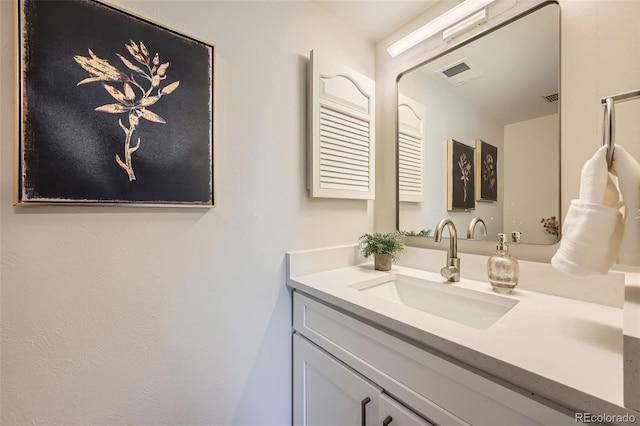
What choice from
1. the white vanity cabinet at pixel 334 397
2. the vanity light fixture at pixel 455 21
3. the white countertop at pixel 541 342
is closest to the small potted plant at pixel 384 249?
the white countertop at pixel 541 342

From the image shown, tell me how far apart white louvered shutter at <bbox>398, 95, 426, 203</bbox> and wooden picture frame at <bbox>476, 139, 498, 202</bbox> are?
10.5 inches

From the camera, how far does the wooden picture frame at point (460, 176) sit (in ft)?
3.69

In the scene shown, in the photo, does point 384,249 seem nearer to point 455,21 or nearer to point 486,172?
point 486,172

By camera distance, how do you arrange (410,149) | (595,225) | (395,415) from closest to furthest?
(595,225), (395,415), (410,149)

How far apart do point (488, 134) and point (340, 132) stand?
2.04 ft

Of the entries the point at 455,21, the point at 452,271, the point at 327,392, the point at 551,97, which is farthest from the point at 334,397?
the point at 455,21

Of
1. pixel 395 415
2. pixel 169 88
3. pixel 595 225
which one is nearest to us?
pixel 595 225

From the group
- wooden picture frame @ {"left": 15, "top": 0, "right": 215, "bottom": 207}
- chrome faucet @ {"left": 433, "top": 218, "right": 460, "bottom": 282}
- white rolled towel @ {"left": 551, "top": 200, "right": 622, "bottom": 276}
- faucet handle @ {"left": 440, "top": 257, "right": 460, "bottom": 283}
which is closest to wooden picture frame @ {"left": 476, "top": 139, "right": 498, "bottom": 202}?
chrome faucet @ {"left": 433, "top": 218, "right": 460, "bottom": 282}

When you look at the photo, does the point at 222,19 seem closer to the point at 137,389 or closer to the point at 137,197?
the point at 137,197

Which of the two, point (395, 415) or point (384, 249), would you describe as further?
point (384, 249)

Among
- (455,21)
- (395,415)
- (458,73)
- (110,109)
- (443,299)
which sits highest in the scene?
(455,21)

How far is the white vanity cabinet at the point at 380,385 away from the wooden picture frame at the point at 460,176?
729 mm

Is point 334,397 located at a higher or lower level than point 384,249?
lower

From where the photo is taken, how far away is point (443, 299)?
101 centimetres
